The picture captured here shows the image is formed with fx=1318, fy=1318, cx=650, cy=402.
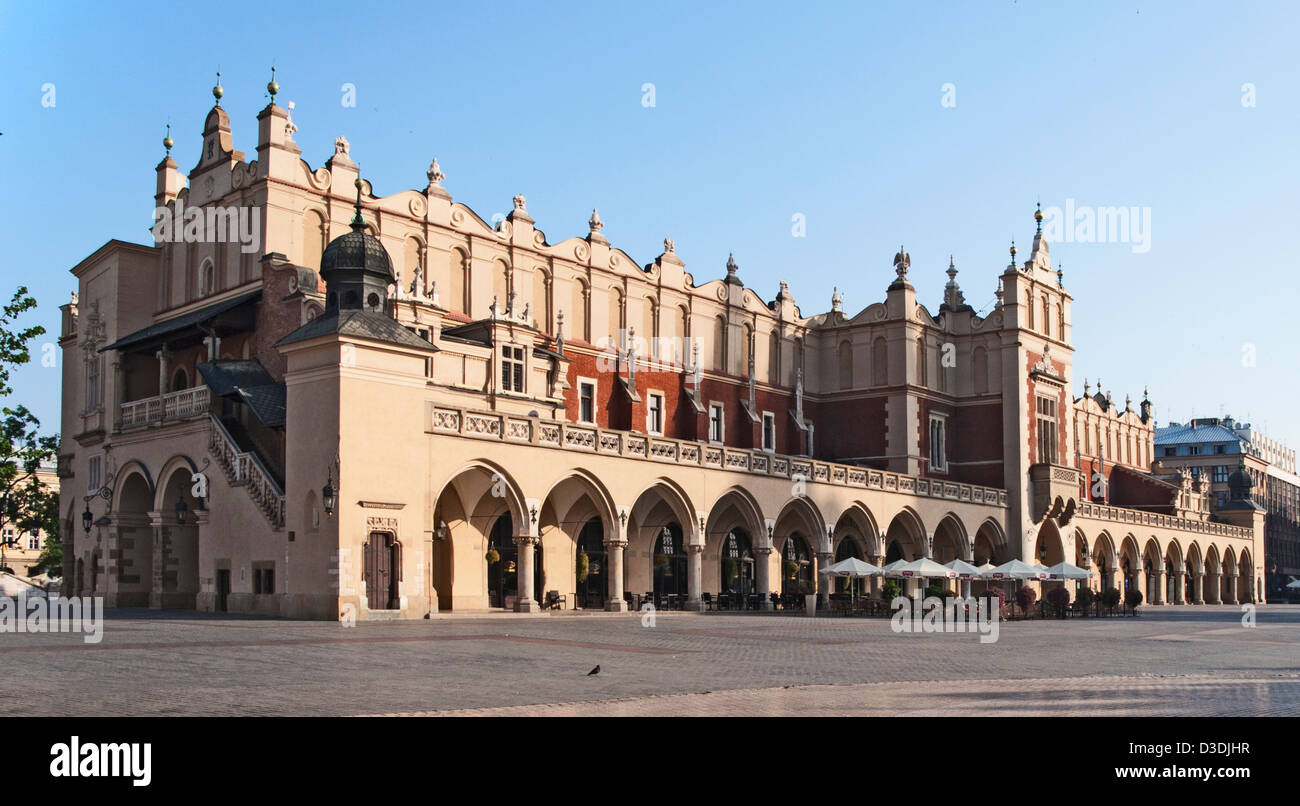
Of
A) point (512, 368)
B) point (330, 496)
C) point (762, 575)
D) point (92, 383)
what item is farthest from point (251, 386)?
point (762, 575)

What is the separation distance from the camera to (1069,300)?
72.7m

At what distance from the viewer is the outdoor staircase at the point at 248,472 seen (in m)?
35.9

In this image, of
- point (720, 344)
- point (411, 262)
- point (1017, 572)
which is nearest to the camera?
point (411, 262)

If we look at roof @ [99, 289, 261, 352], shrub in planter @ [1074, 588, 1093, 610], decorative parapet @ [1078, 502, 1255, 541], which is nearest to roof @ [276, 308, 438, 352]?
roof @ [99, 289, 261, 352]

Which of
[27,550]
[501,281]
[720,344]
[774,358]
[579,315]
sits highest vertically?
[501,281]

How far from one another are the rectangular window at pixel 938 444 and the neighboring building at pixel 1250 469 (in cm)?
6328

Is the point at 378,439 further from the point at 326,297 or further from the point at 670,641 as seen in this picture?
Answer: the point at 670,641

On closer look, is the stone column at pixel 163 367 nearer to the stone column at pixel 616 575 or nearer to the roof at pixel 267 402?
the roof at pixel 267 402

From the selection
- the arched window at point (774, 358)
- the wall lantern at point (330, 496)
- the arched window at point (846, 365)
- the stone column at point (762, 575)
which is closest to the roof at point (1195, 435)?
the arched window at point (846, 365)

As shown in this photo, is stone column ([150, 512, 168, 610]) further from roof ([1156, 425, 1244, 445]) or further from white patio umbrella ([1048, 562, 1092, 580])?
roof ([1156, 425, 1244, 445])

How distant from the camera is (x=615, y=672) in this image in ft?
60.2

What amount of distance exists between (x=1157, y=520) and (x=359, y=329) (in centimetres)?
6081

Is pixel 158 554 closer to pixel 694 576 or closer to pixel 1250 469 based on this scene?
pixel 694 576

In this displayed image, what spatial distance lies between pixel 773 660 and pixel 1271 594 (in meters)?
115
